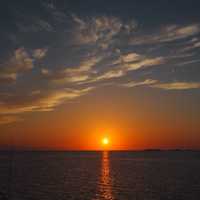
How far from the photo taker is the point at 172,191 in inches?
2040

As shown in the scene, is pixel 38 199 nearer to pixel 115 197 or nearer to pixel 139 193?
pixel 115 197

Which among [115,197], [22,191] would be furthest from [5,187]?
[115,197]

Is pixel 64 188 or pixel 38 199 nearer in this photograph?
pixel 38 199

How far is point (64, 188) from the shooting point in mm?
56281

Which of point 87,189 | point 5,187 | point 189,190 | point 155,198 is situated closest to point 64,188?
point 87,189

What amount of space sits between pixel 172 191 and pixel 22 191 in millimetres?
25558

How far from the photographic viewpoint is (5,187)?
57062 millimetres

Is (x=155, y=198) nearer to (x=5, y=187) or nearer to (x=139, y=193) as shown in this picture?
(x=139, y=193)

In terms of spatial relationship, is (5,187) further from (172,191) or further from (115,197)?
(172,191)

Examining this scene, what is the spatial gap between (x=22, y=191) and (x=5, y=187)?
6.02 metres

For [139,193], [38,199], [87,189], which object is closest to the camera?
[38,199]

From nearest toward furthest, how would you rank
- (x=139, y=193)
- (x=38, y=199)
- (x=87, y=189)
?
(x=38, y=199) < (x=139, y=193) < (x=87, y=189)

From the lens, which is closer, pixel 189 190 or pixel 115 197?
pixel 115 197

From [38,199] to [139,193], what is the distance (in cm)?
1640
